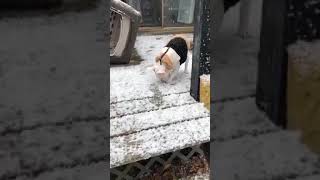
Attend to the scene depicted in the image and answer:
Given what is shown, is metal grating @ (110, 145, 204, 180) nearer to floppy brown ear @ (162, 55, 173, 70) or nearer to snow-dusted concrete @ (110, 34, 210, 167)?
snow-dusted concrete @ (110, 34, 210, 167)

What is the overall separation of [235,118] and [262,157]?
8 centimetres

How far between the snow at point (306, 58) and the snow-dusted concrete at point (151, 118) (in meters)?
1.53

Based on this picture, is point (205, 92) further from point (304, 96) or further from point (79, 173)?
A: point (79, 173)

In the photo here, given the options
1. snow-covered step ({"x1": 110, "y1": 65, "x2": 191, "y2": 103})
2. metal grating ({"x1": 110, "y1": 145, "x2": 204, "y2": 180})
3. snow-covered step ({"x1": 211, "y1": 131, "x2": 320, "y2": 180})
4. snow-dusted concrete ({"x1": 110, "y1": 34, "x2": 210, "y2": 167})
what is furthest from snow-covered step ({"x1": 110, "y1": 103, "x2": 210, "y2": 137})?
snow-covered step ({"x1": 211, "y1": 131, "x2": 320, "y2": 180})

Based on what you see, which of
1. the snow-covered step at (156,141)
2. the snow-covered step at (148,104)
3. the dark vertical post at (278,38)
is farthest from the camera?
the snow-covered step at (148,104)

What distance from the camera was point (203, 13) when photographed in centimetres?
265

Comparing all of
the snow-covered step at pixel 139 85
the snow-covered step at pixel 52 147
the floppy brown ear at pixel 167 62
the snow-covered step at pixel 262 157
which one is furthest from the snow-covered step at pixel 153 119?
the snow-covered step at pixel 52 147

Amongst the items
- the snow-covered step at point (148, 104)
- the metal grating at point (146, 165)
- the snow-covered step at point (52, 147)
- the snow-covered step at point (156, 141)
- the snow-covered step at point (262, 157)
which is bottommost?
the metal grating at point (146, 165)

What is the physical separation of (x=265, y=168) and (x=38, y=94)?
1.22 feet

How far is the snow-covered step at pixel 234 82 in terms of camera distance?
0.54 meters

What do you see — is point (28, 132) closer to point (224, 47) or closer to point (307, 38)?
point (224, 47)

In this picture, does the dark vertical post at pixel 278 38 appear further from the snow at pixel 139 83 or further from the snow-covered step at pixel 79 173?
the snow at pixel 139 83

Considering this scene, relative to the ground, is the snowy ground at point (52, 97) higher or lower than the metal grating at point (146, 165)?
higher

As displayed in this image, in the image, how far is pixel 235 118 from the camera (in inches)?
22.1
